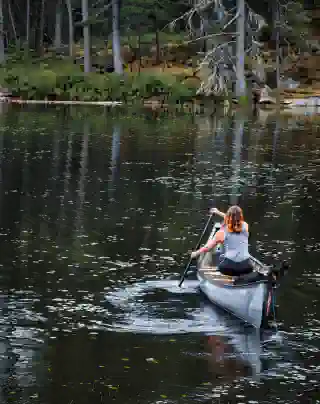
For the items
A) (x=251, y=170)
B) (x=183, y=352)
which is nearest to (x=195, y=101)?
(x=251, y=170)

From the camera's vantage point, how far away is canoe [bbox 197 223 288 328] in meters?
15.0

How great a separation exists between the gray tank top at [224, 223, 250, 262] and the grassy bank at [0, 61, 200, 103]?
50618 millimetres

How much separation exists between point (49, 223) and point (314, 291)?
829cm

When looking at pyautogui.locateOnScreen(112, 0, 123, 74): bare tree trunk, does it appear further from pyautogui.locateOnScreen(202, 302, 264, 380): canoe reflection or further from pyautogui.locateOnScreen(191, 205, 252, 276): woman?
pyautogui.locateOnScreen(202, 302, 264, 380): canoe reflection

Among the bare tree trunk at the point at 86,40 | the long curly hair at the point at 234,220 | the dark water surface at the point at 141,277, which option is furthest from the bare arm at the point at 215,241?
the bare tree trunk at the point at 86,40

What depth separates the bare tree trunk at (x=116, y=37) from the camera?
69938 mm

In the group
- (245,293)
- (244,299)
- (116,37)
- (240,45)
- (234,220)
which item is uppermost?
(116,37)

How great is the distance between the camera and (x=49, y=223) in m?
23.8

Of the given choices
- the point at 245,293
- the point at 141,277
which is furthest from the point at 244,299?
the point at 141,277

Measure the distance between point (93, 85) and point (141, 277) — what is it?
50.6 metres

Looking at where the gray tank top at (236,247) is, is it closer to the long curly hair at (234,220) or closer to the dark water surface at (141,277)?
the long curly hair at (234,220)

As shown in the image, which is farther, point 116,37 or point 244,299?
Answer: point 116,37

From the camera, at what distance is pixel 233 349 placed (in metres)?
14.5

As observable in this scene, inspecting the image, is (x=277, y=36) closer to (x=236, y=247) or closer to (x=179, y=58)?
(x=179, y=58)
